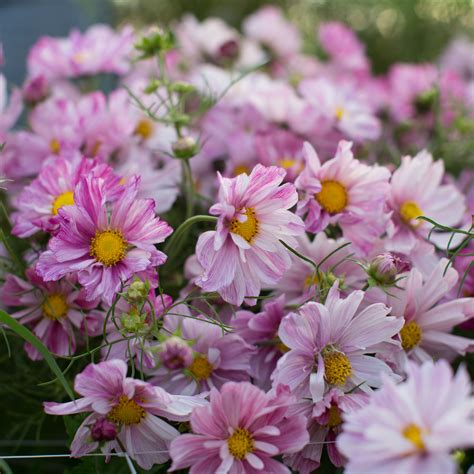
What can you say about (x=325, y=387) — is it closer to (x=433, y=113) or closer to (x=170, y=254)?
(x=170, y=254)

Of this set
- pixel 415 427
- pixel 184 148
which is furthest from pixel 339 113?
pixel 415 427

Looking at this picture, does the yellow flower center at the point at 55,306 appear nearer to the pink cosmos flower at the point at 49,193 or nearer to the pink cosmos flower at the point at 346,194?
the pink cosmos flower at the point at 49,193

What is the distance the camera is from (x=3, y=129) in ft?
2.29

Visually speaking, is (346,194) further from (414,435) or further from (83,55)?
(83,55)

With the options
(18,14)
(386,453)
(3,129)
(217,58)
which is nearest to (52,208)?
(3,129)

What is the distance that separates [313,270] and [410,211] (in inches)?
4.1

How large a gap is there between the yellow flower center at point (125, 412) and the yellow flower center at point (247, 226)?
0.13m

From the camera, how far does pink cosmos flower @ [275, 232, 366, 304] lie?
539 millimetres

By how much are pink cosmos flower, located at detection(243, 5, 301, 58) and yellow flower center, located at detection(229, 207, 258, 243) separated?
656 millimetres

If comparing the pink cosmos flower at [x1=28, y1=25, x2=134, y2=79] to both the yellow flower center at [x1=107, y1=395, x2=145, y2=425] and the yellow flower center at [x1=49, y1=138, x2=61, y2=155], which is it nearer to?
the yellow flower center at [x1=49, y1=138, x2=61, y2=155]

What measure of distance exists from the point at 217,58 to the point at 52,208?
0.46m

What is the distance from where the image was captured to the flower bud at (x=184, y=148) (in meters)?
0.56

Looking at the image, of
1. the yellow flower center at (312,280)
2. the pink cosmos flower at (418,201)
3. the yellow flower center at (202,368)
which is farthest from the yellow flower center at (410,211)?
the yellow flower center at (202,368)

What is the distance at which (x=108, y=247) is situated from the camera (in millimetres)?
481
